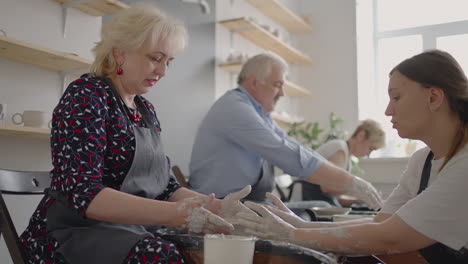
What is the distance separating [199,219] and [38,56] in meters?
1.45

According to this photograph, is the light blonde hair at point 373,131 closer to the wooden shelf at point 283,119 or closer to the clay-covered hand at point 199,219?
the wooden shelf at point 283,119

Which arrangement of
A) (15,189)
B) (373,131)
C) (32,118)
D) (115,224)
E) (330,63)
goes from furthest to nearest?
1. (330,63)
2. (373,131)
3. (32,118)
4. (15,189)
5. (115,224)

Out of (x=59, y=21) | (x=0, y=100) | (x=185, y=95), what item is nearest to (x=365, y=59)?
(x=185, y=95)

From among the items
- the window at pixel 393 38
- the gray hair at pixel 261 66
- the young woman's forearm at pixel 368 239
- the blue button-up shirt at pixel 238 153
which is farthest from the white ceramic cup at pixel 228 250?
the window at pixel 393 38

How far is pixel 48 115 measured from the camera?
223cm

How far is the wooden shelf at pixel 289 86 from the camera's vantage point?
380cm

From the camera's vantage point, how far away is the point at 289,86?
14.9ft

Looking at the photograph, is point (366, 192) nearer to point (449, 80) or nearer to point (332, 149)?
point (449, 80)

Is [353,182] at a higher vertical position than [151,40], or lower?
lower

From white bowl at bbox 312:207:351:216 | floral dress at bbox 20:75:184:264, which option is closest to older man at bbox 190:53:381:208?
white bowl at bbox 312:207:351:216

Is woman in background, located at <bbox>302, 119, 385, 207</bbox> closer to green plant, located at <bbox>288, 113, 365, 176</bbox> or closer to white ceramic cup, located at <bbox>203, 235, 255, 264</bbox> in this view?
green plant, located at <bbox>288, 113, 365, 176</bbox>

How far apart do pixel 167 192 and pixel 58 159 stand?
39 centimetres

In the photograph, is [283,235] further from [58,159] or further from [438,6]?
[438,6]

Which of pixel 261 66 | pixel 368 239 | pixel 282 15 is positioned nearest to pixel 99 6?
pixel 261 66
